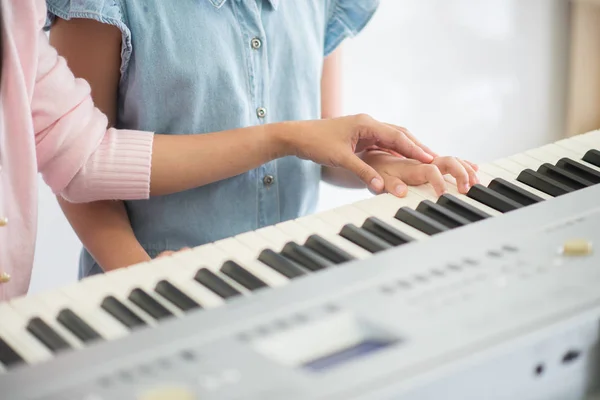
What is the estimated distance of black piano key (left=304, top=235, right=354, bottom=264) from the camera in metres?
0.82

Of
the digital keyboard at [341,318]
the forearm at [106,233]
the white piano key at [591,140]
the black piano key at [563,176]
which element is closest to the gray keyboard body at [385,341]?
the digital keyboard at [341,318]

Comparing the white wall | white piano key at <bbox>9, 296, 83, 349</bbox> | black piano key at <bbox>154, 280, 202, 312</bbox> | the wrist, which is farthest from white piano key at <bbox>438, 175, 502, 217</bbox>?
the white wall

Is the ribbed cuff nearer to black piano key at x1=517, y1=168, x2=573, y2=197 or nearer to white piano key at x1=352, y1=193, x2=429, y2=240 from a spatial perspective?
white piano key at x1=352, y1=193, x2=429, y2=240

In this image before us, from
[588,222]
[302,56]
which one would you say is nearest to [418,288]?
[588,222]

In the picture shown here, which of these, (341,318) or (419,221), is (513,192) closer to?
(419,221)

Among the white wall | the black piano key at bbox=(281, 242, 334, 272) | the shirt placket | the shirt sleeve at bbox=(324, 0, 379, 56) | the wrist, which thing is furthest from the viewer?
the white wall

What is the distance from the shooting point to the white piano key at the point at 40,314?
71 cm

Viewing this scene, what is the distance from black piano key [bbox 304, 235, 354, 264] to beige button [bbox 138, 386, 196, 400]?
0.26 m

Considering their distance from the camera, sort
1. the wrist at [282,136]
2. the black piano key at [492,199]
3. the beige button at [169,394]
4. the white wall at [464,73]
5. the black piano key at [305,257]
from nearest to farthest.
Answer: the beige button at [169,394], the black piano key at [305,257], the black piano key at [492,199], the wrist at [282,136], the white wall at [464,73]

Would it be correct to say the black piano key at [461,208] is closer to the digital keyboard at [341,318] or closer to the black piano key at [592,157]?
the digital keyboard at [341,318]

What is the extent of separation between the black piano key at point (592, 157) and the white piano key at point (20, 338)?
0.64 m

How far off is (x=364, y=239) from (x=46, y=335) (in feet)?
0.99

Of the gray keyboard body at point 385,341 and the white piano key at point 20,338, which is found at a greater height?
the gray keyboard body at point 385,341

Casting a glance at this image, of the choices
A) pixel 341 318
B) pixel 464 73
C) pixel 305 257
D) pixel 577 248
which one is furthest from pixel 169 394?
pixel 464 73
